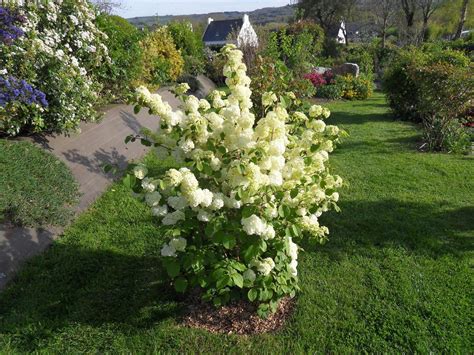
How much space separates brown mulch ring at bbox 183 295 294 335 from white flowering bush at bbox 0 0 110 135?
3.27m

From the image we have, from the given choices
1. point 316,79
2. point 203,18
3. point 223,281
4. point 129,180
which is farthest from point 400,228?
point 203,18

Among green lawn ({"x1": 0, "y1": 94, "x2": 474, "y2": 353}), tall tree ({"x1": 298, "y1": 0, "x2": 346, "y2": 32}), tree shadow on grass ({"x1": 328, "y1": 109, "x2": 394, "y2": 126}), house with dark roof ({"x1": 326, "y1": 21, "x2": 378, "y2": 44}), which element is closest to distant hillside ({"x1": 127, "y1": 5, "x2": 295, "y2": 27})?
tall tree ({"x1": 298, "y1": 0, "x2": 346, "y2": 32})

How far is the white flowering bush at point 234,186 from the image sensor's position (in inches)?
93.4

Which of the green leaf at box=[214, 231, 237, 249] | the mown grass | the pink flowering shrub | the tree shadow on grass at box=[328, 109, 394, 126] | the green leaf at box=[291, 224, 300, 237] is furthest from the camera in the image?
the pink flowering shrub

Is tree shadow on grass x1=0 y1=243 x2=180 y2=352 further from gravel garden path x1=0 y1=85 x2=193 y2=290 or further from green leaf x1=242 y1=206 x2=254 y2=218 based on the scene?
green leaf x1=242 y1=206 x2=254 y2=218

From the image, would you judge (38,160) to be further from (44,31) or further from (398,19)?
(398,19)

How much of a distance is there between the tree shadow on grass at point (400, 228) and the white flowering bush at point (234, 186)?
4.85 feet

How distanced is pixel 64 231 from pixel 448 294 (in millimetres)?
3911

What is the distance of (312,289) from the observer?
135 inches

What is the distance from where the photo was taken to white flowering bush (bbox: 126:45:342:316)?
2.37 metres

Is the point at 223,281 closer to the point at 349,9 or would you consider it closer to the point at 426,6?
the point at 426,6

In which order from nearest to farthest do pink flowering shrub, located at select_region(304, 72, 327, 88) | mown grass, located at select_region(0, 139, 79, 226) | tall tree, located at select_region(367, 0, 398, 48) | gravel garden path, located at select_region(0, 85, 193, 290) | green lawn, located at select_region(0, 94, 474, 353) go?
green lawn, located at select_region(0, 94, 474, 353), gravel garden path, located at select_region(0, 85, 193, 290), mown grass, located at select_region(0, 139, 79, 226), pink flowering shrub, located at select_region(304, 72, 327, 88), tall tree, located at select_region(367, 0, 398, 48)

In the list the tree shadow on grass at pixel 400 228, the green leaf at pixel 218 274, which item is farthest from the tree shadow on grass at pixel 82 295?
the tree shadow on grass at pixel 400 228

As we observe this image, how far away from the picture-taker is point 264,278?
2.76 m
